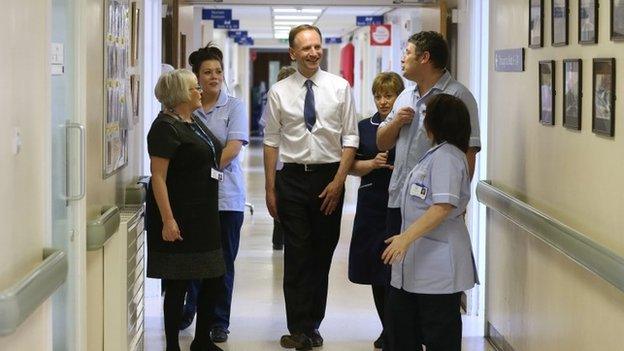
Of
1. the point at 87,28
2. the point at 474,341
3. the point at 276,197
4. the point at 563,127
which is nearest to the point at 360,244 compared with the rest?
the point at 276,197

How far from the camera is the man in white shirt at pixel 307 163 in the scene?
204 inches

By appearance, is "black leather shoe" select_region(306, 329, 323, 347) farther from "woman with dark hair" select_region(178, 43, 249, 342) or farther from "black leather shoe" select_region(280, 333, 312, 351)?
"woman with dark hair" select_region(178, 43, 249, 342)

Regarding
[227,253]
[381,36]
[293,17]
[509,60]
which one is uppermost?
[293,17]

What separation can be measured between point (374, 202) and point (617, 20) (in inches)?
77.5

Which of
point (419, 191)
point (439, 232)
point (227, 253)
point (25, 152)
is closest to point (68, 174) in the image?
point (25, 152)

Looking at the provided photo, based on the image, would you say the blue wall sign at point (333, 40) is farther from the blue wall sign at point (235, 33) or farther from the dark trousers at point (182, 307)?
the dark trousers at point (182, 307)

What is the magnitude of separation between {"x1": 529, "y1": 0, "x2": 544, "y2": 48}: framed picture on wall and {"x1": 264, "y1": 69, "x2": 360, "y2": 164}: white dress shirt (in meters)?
1.06

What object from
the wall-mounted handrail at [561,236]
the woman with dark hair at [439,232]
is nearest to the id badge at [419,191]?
the woman with dark hair at [439,232]

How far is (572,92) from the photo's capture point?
389 cm

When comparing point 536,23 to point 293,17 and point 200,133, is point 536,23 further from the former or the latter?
point 293,17

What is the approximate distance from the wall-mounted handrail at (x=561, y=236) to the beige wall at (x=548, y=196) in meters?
A: 0.06

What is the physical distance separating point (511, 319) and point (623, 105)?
2.03 meters

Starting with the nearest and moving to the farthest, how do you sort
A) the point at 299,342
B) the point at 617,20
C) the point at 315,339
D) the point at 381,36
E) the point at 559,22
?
the point at 617,20, the point at 559,22, the point at 299,342, the point at 315,339, the point at 381,36

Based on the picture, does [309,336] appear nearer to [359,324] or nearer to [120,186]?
[359,324]
